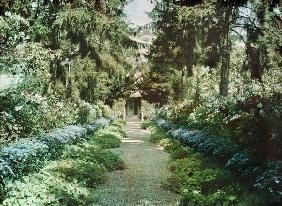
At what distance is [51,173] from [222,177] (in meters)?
3.49

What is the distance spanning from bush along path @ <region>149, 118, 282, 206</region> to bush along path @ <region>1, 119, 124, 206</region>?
6.08ft

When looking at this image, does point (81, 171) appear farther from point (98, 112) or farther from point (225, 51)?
point (98, 112)

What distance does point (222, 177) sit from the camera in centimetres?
887

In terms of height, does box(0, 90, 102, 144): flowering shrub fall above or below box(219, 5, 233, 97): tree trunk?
below

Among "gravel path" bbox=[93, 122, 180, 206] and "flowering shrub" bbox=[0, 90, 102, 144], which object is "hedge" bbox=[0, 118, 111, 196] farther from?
"gravel path" bbox=[93, 122, 180, 206]

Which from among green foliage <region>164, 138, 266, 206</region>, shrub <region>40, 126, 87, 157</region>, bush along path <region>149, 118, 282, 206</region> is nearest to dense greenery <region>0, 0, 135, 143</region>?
shrub <region>40, 126, 87, 157</region>

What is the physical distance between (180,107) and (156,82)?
776 inches

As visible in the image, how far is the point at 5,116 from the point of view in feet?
37.5

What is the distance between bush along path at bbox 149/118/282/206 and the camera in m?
6.59

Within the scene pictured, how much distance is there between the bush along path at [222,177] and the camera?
21.6 feet

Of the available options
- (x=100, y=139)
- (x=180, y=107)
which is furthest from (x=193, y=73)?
(x=100, y=139)

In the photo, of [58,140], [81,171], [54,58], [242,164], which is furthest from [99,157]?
[54,58]

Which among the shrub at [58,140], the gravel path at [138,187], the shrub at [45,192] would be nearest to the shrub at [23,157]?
the shrub at [45,192]

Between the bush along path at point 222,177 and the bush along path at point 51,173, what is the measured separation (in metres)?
→ 1.85
